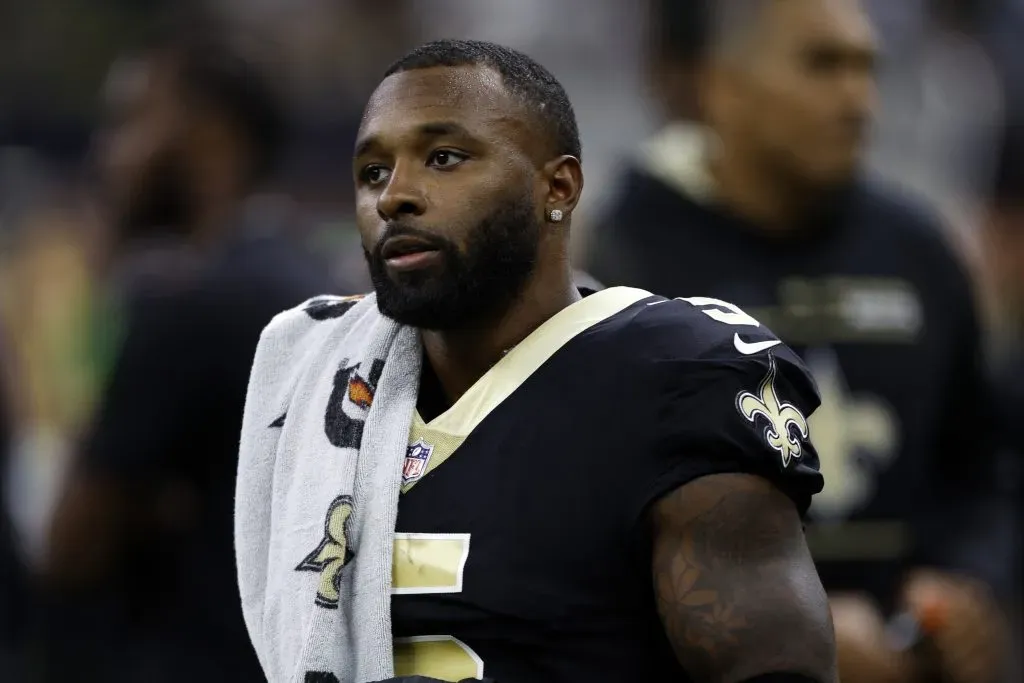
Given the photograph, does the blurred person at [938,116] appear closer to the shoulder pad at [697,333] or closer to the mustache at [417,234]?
the shoulder pad at [697,333]

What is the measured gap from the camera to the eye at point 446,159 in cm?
266

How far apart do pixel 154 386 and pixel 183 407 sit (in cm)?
11

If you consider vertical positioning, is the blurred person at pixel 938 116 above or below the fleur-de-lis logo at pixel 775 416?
below

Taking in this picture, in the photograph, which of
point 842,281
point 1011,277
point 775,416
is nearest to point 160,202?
point 842,281

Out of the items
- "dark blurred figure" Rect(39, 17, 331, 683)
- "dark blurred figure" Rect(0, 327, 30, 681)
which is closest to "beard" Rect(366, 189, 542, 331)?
"dark blurred figure" Rect(39, 17, 331, 683)

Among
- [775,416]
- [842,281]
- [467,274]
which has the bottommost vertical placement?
[842,281]

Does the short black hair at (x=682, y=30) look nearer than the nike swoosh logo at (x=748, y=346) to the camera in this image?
No

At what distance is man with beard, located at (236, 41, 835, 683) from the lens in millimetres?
2463

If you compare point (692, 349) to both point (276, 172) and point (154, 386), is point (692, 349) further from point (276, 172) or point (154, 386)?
point (276, 172)

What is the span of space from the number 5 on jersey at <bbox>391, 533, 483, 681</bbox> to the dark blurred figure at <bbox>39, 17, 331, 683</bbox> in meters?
2.11

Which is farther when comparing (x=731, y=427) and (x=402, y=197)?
(x=402, y=197)

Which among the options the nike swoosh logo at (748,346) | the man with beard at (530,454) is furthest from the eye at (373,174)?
the nike swoosh logo at (748,346)

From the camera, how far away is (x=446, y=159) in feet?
8.75

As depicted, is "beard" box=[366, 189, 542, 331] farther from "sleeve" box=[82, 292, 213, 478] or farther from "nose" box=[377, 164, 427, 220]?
"sleeve" box=[82, 292, 213, 478]
